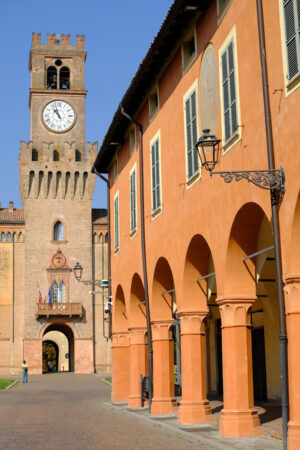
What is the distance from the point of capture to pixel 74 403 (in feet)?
97.1

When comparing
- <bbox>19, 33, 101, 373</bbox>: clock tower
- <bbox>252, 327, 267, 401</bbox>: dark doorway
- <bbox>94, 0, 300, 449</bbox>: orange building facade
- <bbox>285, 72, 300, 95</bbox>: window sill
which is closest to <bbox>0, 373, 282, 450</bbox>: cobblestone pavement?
<bbox>94, 0, 300, 449</bbox>: orange building facade

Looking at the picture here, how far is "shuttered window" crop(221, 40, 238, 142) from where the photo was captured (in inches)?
536

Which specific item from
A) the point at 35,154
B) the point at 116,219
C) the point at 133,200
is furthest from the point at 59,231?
the point at 133,200

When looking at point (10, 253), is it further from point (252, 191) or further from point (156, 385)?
point (252, 191)

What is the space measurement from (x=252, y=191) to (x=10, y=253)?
5278cm

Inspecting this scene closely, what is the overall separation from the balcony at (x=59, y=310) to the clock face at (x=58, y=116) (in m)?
16.2

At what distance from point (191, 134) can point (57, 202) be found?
4799 centimetres

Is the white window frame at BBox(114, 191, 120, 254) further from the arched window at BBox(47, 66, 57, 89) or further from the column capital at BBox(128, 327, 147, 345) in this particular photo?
the arched window at BBox(47, 66, 57, 89)

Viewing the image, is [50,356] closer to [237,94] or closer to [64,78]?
[64,78]

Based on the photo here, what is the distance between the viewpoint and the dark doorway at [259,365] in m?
25.0

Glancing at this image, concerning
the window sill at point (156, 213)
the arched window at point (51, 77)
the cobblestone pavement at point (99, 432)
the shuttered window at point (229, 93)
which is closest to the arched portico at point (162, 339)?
the cobblestone pavement at point (99, 432)

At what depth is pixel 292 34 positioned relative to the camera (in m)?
10.9

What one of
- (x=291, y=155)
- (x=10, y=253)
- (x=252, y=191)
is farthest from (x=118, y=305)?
(x=10, y=253)

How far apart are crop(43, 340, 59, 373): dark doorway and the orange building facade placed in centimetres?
5652
